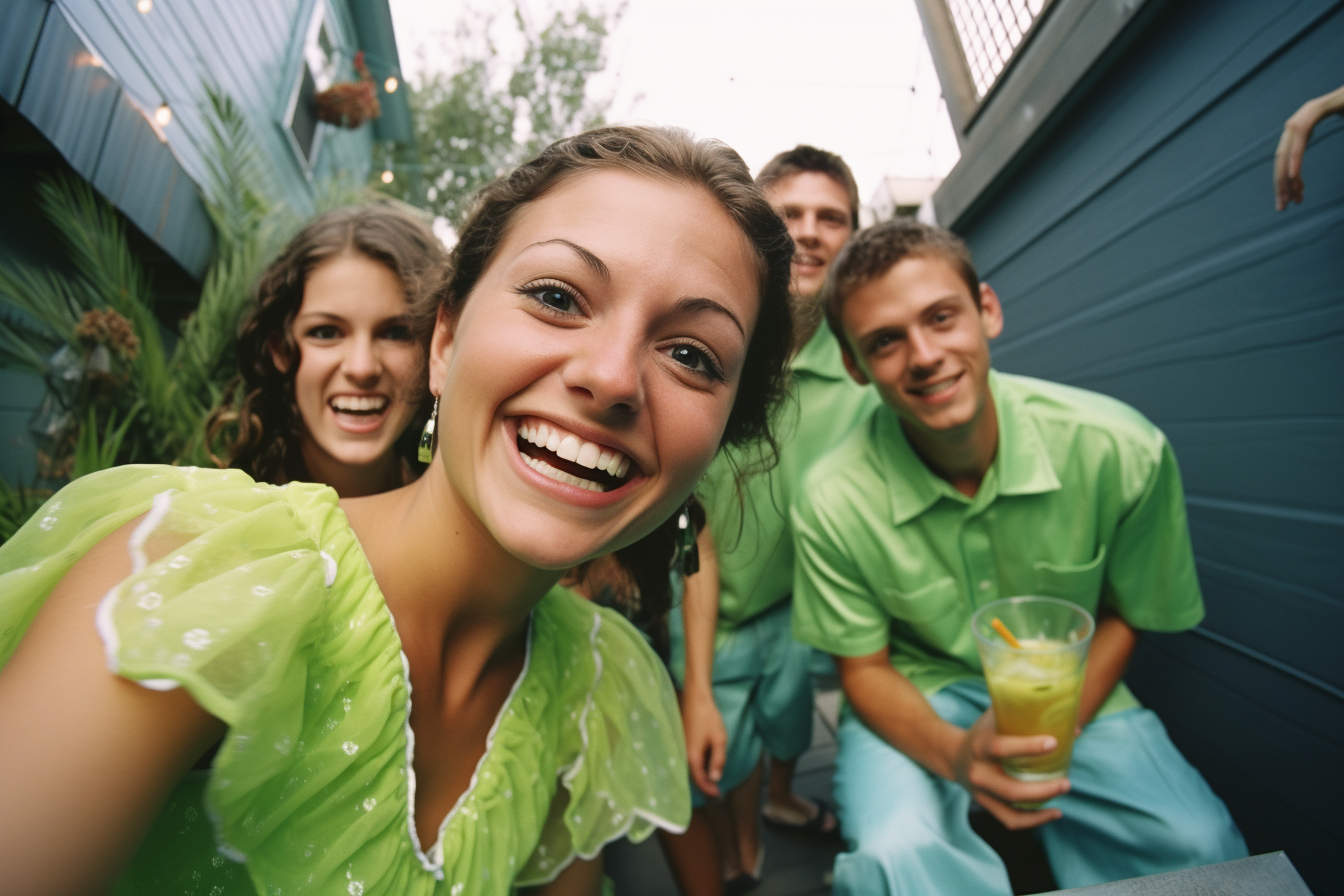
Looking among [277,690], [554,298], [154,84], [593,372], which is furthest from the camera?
[154,84]

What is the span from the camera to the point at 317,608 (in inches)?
33.3

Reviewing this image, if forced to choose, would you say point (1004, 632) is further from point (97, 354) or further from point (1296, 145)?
point (97, 354)

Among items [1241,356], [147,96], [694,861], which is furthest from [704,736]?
[147,96]

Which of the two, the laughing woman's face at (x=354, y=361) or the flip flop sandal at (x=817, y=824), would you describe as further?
the flip flop sandal at (x=817, y=824)

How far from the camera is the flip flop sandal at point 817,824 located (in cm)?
252

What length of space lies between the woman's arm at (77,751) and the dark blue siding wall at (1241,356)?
8.24 ft

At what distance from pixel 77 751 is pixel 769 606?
2037 millimetres

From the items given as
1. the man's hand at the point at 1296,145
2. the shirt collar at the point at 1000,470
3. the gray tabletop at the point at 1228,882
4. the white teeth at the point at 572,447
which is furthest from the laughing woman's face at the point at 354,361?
the man's hand at the point at 1296,145

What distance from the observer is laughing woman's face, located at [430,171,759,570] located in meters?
0.98

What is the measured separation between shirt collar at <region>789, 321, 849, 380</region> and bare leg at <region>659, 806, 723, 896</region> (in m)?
1.56

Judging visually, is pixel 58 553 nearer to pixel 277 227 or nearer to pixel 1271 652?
pixel 1271 652

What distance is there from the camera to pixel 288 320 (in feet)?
6.69

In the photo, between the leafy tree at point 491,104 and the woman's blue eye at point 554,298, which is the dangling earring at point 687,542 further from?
the leafy tree at point 491,104

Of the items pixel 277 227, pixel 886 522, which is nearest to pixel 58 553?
pixel 886 522
